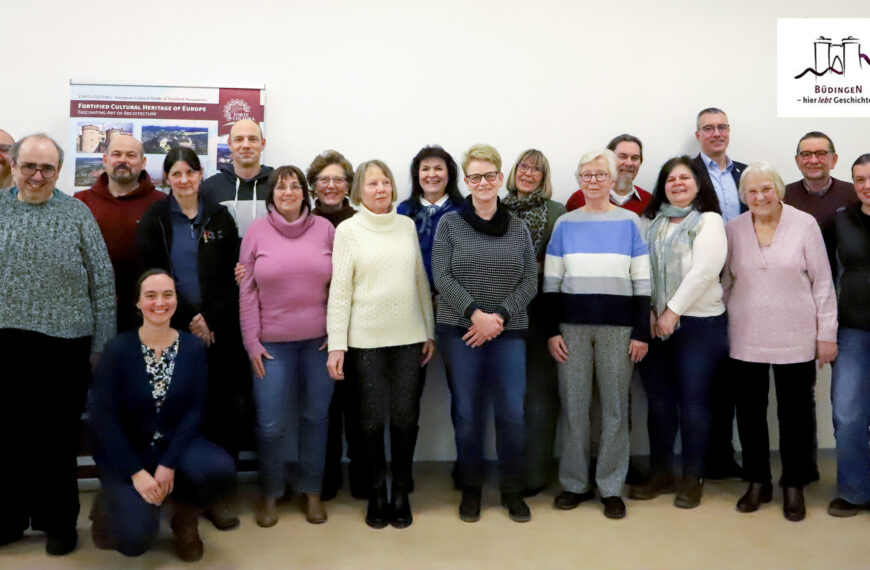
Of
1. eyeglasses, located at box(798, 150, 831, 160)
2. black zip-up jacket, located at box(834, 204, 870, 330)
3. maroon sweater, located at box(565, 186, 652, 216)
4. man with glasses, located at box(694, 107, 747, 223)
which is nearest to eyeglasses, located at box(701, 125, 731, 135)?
man with glasses, located at box(694, 107, 747, 223)

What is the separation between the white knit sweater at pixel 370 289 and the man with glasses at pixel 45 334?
36.5 inches

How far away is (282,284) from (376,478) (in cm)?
91

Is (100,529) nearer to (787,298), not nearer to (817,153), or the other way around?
(787,298)

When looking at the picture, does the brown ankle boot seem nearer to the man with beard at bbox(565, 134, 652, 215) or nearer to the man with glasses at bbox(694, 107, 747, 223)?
the man with beard at bbox(565, 134, 652, 215)

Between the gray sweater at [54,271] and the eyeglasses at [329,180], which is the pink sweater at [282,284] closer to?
the eyeglasses at [329,180]

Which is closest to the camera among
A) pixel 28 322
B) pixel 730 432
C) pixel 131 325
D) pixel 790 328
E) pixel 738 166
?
pixel 28 322

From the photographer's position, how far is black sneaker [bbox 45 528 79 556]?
228cm

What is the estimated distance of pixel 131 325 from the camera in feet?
9.09

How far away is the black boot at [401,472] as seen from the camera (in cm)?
253

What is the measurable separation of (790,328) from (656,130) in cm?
152

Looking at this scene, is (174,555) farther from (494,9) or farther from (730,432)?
(494,9)

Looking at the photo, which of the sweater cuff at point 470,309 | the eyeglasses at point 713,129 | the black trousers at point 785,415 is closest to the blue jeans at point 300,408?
the sweater cuff at point 470,309

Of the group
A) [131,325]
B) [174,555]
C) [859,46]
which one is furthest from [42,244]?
[859,46]

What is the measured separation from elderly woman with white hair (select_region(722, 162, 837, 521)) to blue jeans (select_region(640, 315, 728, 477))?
13 cm
